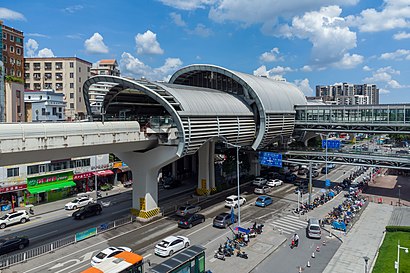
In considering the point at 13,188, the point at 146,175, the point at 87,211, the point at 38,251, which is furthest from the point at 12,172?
the point at 146,175

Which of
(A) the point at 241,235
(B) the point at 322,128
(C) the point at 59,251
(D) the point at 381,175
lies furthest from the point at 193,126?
(D) the point at 381,175

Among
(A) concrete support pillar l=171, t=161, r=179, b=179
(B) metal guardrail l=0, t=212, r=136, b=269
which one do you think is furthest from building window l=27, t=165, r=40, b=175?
(A) concrete support pillar l=171, t=161, r=179, b=179

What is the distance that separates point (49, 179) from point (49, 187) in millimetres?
1187

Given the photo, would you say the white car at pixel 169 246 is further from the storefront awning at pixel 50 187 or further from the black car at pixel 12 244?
the storefront awning at pixel 50 187

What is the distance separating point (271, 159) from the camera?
46.2m

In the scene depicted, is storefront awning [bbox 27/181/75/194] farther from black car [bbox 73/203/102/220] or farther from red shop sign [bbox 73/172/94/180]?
black car [bbox 73/203/102/220]

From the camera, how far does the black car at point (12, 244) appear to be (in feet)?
86.2

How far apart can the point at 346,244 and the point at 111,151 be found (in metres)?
23.2

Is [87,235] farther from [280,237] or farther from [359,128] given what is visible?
[359,128]

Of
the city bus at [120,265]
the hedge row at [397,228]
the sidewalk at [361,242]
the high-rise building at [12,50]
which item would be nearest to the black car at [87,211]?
the city bus at [120,265]

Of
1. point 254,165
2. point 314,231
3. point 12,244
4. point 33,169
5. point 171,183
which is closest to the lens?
point 12,244

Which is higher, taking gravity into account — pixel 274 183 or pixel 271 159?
pixel 271 159

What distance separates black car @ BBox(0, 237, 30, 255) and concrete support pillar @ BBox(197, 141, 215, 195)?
23356 millimetres

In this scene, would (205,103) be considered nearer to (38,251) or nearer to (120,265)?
(38,251)
